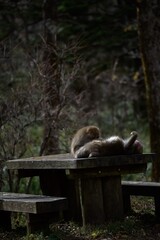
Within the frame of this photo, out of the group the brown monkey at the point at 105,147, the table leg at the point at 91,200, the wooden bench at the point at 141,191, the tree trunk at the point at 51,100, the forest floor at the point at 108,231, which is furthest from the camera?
the tree trunk at the point at 51,100

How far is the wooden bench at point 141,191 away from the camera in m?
9.49

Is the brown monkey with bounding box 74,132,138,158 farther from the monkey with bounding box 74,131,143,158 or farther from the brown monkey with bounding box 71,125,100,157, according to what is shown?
the brown monkey with bounding box 71,125,100,157

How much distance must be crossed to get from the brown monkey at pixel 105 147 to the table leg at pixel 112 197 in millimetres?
532

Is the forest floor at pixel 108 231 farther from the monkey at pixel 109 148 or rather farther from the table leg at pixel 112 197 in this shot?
the monkey at pixel 109 148

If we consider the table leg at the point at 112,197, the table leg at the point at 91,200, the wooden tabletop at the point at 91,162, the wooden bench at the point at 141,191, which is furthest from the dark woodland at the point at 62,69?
the wooden bench at the point at 141,191

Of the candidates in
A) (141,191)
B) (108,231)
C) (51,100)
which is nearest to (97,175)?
(108,231)

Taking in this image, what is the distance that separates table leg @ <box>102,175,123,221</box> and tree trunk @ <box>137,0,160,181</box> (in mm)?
2582

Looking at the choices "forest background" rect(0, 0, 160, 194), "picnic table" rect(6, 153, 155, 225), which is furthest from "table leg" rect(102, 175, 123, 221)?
"forest background" rect(0, 0, 160, 194)

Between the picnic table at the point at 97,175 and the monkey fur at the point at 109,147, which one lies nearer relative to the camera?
the picnic table at the point at 97,175

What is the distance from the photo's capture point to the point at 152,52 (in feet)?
38.0

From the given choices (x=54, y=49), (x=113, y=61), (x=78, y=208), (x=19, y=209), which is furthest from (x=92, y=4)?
(x=19, y=209)

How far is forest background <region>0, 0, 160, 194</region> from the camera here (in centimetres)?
1167

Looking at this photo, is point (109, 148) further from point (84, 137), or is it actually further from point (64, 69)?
point (64, 69)

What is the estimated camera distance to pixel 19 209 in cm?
833
